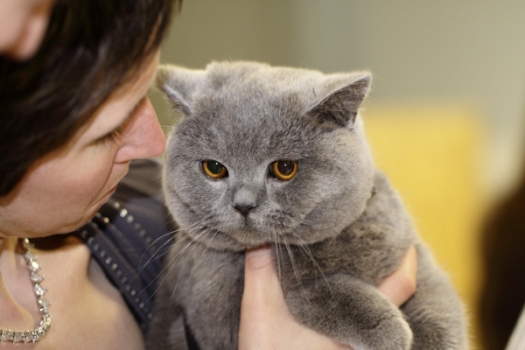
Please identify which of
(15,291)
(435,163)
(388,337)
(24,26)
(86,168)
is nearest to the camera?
(24,26)

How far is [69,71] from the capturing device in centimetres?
68

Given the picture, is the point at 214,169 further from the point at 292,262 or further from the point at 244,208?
the point at 292,262

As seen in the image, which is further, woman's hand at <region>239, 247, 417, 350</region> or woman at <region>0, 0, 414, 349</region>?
woman's hand at <region>239, 247, 417, 350</region>

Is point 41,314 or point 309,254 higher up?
point 309,254

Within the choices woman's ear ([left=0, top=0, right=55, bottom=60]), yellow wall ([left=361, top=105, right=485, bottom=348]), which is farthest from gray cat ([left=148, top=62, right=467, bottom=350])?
yellow wall ([left=361, top=105, right=485, bottom=348])

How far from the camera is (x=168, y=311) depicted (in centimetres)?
119

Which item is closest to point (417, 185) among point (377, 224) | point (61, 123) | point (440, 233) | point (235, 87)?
point (440, 233)

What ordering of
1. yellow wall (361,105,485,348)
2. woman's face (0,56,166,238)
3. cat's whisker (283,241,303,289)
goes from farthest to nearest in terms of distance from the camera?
yellow wall (361,105,485,348)
cat's whisker (283,241,303,289)
woman's face (0,56,166,238)

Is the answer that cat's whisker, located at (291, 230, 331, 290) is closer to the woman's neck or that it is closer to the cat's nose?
the cat's nose

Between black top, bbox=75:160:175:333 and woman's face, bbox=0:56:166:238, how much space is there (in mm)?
228

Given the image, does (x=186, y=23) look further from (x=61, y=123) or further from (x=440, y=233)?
(x=61, y=123)

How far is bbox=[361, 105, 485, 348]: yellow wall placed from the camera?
2227 millimetres

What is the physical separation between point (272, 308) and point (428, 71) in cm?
267

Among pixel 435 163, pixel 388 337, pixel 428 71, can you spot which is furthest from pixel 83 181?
pixel 428 71
